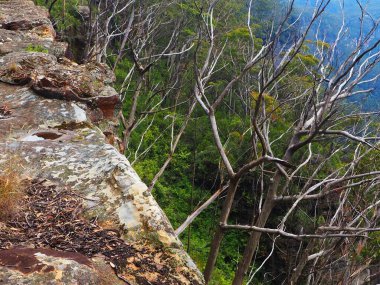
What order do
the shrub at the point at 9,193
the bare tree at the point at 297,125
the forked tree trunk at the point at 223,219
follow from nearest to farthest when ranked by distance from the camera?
1. the shrub at the point at 9,193
2. the bare tree at the point at 297,125
3. the forked tree trunk at the point at 223,219

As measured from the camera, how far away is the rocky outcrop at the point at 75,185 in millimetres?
1967


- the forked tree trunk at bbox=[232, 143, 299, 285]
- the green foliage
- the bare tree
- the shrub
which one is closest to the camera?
the shrub

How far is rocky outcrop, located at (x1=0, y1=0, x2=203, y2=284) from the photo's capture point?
77.5 inches

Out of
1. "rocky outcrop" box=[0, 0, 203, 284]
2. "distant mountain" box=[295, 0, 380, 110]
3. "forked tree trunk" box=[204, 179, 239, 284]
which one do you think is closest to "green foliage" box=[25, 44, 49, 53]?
"rocky outcrop" box=[0, 0, 203, 284]

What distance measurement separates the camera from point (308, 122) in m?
5.28

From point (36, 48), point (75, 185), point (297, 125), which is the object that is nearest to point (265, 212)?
point (297, 125)

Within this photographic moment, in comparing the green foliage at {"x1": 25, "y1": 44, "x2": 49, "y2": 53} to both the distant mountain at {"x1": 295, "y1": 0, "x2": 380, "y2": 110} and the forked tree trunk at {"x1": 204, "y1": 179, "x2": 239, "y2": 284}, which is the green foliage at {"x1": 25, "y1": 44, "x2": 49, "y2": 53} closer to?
the forked tree trunk at {"x1": 204, "y1": 179, "x2": 239, "y2": 284}

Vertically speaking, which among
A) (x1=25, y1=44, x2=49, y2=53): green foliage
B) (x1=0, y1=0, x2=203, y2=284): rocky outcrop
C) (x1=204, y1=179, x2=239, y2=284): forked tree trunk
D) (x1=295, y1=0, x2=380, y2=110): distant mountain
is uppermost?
(x1=295, y1=0, x2=380, y2=110): distant mountain

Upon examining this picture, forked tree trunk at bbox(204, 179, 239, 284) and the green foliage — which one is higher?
the green foliage

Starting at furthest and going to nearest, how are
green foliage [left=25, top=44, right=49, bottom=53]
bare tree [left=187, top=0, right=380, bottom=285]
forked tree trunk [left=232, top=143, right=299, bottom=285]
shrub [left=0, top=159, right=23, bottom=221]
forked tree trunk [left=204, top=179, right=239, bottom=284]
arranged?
green foliage [left=25, top=44, right=49, bottom=53] → forked tree trunk [left=232, top=143, right=299, bottom=285] → forked tree trunk [left=204, top=179, right=239, bottom=284] → bare tree [left=187, top=0, right=380, bottom=285] → shrub [left=0, top=159, right=23, bottom=221]

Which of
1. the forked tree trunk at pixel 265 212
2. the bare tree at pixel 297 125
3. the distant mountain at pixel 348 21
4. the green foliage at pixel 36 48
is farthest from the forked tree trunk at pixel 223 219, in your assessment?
the green foliage at pixel 36 48

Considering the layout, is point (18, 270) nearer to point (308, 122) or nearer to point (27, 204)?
point (27, 204)

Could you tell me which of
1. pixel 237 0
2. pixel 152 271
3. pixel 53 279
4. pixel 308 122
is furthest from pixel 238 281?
pixel 237 0

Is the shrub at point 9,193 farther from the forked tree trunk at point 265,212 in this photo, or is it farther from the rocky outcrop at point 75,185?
the forked tree trunk at point 265,212
